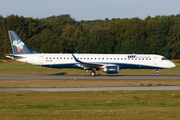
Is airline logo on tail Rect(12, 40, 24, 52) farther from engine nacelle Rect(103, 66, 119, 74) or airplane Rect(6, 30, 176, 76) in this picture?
engine nacelle Rect(103, 66, 119, 74)

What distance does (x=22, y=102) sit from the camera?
1677cm

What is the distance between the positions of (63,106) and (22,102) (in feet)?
10.6

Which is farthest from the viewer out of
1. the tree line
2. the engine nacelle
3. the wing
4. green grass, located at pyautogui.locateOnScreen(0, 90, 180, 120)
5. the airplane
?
the tree line

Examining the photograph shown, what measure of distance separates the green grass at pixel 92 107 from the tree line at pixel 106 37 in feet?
250

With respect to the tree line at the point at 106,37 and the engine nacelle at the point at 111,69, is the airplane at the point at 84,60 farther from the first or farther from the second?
the tree line at the point at 106,37

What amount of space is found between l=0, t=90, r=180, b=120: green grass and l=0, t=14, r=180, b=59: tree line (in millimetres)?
76227

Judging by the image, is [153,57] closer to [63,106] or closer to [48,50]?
[63,106]

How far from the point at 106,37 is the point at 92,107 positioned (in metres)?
89.5

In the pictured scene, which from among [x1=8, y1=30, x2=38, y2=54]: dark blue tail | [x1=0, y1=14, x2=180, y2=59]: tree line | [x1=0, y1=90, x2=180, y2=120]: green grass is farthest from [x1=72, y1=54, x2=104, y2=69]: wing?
[x1=0, y1=14, x2=180, y2=59]: tree line

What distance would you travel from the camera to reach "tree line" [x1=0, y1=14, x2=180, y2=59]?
94.8 metres

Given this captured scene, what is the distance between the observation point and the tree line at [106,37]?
311ft

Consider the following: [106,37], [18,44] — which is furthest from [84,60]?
[106,37]

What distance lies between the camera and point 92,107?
15.0 metres

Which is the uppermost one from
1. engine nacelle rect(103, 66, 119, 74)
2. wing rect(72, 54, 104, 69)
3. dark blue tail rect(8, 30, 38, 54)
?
dark blue tail rect(8, 30, 38, 54)
